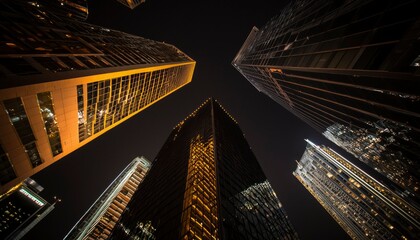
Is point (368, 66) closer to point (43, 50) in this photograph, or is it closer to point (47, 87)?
point (47, 87)

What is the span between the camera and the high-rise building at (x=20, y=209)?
265ft

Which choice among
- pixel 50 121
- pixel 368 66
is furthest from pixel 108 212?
→ pixel 368 66

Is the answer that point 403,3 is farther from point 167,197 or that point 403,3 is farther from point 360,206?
point 360,206

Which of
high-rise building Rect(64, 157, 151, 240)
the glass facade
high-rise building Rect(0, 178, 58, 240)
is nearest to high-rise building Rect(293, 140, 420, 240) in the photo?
the glass facade

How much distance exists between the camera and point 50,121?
30.7m

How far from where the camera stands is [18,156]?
1057 inches

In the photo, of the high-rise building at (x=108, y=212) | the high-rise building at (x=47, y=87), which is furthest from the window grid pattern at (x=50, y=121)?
the high-rise building at (x=108, y=212)

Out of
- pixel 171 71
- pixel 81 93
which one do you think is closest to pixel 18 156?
pixel 81 93

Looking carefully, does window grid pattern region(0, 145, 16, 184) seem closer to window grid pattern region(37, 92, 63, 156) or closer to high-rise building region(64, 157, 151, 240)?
window grid pattern region(37, 92, 63, 156)

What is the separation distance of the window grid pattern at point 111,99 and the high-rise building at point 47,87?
Answer: 0.26 metres

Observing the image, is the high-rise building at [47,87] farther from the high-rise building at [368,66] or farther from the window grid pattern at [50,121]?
the high-rise building at [368,66]

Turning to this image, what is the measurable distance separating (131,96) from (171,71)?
3284 centimetres

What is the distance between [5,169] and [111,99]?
2571 centimetres

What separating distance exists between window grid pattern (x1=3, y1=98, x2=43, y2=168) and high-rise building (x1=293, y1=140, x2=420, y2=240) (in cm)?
9590
